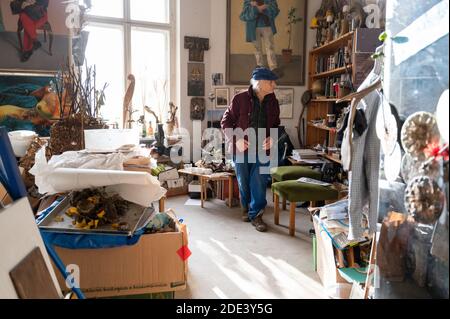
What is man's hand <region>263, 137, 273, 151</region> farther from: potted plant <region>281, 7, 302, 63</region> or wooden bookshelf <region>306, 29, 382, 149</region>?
potted plant <region>281, 7, 302, 63</region>

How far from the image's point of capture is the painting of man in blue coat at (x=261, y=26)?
496 cm

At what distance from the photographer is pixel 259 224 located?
11.6 ft

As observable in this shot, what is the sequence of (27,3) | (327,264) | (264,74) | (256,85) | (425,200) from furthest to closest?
(27,3), (256,85), (264,74), (327,264), (425,200)

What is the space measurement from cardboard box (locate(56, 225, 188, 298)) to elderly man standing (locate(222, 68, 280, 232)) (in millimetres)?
1546

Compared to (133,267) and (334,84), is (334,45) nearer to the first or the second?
(334,84)

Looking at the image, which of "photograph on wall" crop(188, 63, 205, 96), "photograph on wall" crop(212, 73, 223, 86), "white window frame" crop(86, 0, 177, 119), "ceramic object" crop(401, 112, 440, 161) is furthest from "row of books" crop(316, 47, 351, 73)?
"ceramic object" crop(401, 112, 440, 161)

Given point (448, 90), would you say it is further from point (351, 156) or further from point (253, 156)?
point (253, 156)

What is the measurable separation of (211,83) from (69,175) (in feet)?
11.1

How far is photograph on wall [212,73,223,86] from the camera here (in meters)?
5.09

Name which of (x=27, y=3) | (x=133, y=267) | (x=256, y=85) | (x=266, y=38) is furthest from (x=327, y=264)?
(x=27, y=3)

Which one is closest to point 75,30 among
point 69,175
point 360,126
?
point 69,175

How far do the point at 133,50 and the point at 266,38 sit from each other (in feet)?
5.61

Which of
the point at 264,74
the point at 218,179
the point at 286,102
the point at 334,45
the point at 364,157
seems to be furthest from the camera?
the point at 286,102

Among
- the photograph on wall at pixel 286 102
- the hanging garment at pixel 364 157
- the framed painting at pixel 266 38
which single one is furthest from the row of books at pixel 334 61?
the hanging garment at pixel 364 157
